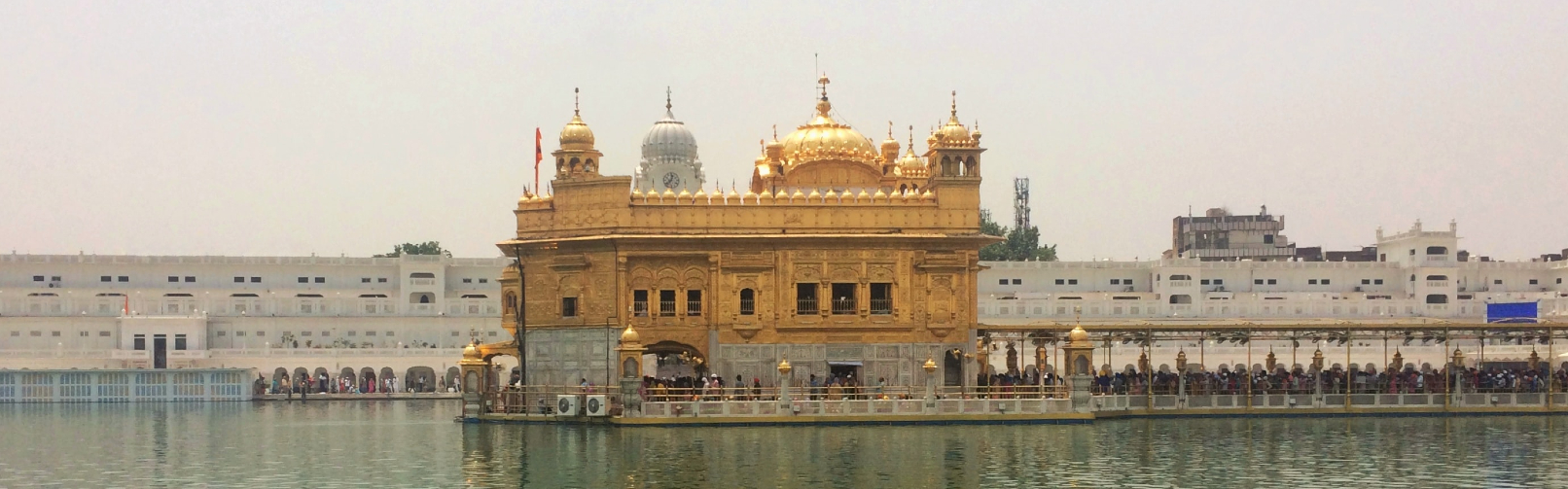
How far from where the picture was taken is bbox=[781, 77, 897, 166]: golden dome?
2356 inches

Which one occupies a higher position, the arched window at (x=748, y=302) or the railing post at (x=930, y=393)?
the arched window at (x=748, y=302)

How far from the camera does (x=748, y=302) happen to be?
4978 centimetres

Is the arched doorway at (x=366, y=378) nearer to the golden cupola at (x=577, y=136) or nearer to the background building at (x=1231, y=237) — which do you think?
the golden cupola at (x=577, y=136)

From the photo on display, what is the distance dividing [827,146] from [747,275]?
431 inches

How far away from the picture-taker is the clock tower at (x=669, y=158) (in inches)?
2916

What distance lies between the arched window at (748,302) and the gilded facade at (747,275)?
3cm

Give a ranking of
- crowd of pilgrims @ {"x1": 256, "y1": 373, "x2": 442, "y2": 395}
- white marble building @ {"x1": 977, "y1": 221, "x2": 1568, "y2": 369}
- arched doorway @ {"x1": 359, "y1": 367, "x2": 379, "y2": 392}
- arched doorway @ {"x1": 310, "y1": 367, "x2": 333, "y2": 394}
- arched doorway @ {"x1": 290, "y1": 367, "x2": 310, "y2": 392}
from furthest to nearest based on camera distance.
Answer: white marble building @ {"x1": 977, "y1": 221, "x2": 1568, "y2": 369}
arched doorway @ {"x1": 359, "y1": 367, "x2": 379, "y2": 392}
arched doorway @ {"x1": 290, "y1": 367, "x2": 310, "y2": 392}
arched doorway @ {"x1": 310, "y1": 367, "x2": 333, "y2": 394}
crowd of pilgrims @ {"x1": 256, "y1": 373, "x2": 442, "y2": 395}

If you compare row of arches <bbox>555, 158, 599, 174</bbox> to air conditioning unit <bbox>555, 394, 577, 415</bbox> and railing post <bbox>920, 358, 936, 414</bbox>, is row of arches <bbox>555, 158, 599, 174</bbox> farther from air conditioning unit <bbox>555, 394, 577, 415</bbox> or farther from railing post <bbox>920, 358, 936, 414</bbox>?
railing post <bbox>920, 358, 936, 414</bbox>

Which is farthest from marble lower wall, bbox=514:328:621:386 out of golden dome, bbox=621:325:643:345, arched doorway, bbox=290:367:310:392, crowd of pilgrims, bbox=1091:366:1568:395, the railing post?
arched doorway, bbox=290:367:310:392

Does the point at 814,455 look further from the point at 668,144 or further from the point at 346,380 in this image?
the point at 346,380

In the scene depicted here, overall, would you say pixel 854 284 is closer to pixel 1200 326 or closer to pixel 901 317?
pixel 901 317

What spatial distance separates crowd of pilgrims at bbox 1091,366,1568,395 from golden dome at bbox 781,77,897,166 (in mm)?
A: 9932

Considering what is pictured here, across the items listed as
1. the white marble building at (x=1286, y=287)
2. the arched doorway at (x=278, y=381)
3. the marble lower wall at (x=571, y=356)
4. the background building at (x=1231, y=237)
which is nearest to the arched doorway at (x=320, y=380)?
the arched doorway at (x=278, y=381)

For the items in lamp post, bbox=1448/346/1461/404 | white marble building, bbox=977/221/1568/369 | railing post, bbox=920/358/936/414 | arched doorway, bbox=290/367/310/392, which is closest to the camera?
railing post, bbox=920/358/936/414
